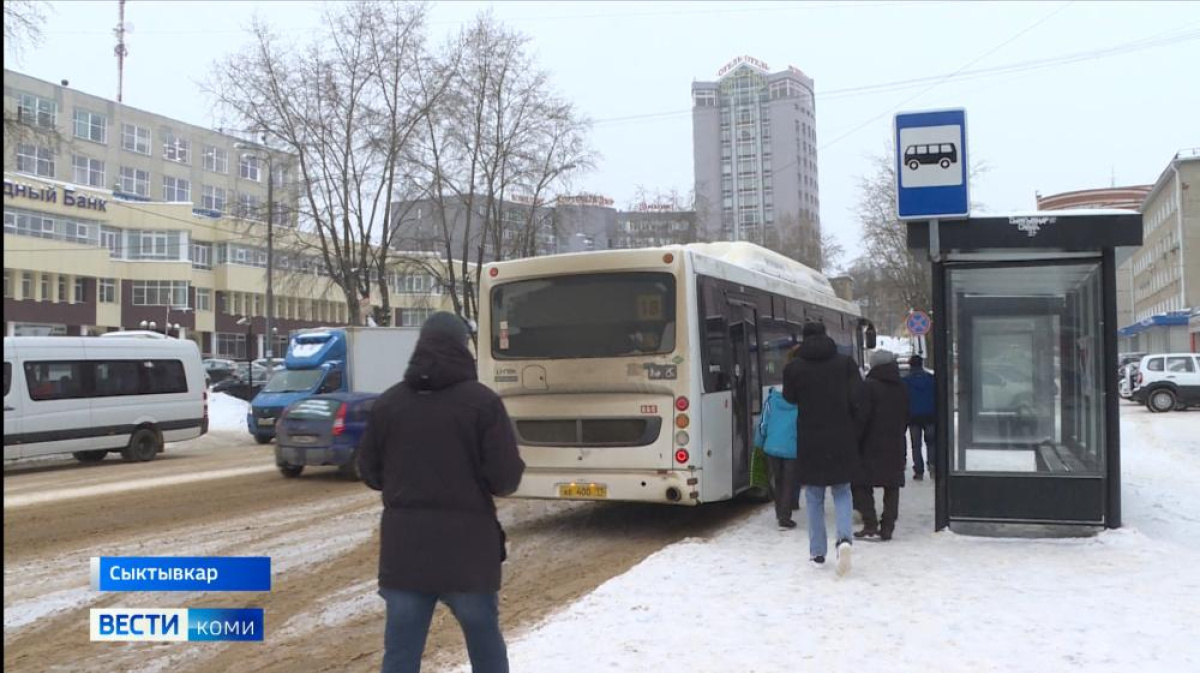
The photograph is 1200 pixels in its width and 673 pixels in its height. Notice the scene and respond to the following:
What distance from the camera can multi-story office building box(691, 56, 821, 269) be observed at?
357ft

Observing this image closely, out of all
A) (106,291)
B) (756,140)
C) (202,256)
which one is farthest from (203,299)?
(756,140)

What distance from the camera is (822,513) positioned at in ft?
24.6

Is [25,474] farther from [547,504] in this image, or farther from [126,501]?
[547,504]

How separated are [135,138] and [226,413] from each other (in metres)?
45.6

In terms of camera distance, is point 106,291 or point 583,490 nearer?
point 583,490

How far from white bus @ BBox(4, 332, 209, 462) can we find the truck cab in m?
2.22

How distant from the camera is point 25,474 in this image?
17844mm

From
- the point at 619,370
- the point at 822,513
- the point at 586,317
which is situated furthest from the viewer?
the point at 586,317

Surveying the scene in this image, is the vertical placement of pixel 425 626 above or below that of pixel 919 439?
above

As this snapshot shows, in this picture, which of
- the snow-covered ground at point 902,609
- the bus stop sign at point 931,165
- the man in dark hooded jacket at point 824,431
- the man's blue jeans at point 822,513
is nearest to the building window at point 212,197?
the bus stop sign at point 931,165

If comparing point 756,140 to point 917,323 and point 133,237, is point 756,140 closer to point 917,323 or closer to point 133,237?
point 133,237

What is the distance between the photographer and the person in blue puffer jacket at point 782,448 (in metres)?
9.05

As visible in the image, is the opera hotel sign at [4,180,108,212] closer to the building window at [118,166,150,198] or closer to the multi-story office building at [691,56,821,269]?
the building window at [118,166,150,198]

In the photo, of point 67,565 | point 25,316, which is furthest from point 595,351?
point 25,316
